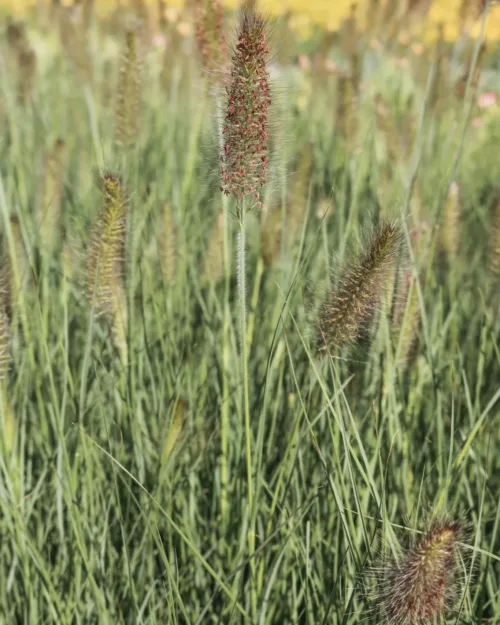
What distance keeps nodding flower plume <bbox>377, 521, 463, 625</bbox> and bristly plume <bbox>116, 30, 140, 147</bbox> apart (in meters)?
1.03

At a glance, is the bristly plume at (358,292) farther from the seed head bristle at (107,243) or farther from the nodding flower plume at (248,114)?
the seed head bristle at (107,243)

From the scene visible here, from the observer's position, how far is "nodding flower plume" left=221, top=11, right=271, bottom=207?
0.84 m

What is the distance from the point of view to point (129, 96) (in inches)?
63.3

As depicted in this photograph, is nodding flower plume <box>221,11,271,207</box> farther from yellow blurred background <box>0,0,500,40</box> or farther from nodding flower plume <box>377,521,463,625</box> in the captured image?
yellow blurred background <box>0,0,500,40</box>

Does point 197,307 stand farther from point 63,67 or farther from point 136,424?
point 63,67

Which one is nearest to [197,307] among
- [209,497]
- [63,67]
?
[209,497]

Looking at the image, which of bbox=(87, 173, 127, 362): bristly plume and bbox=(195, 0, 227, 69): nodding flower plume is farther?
bbox=(195, 0, 227, 69): nodding flower plume

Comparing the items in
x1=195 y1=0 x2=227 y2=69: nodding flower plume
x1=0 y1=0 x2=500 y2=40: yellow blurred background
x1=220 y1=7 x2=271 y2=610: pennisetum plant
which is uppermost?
x1=0 y1=0 x2=500 y2=40: yellow blurred background

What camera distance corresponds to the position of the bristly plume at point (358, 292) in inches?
36.6

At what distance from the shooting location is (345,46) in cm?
283

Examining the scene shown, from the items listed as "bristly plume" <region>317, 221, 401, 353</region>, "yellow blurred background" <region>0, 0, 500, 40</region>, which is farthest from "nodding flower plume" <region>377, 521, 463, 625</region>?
"yellow blurred background" <region>0, 0, 500, 40</region>

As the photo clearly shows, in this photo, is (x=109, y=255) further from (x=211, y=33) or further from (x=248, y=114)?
(x=211, y=33)

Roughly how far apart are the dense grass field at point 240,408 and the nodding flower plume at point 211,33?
1 centimetres

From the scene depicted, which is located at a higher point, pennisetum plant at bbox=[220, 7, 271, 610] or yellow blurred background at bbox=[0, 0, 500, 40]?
yellow blurred background at bbox=[0, 0, 500, 40]
